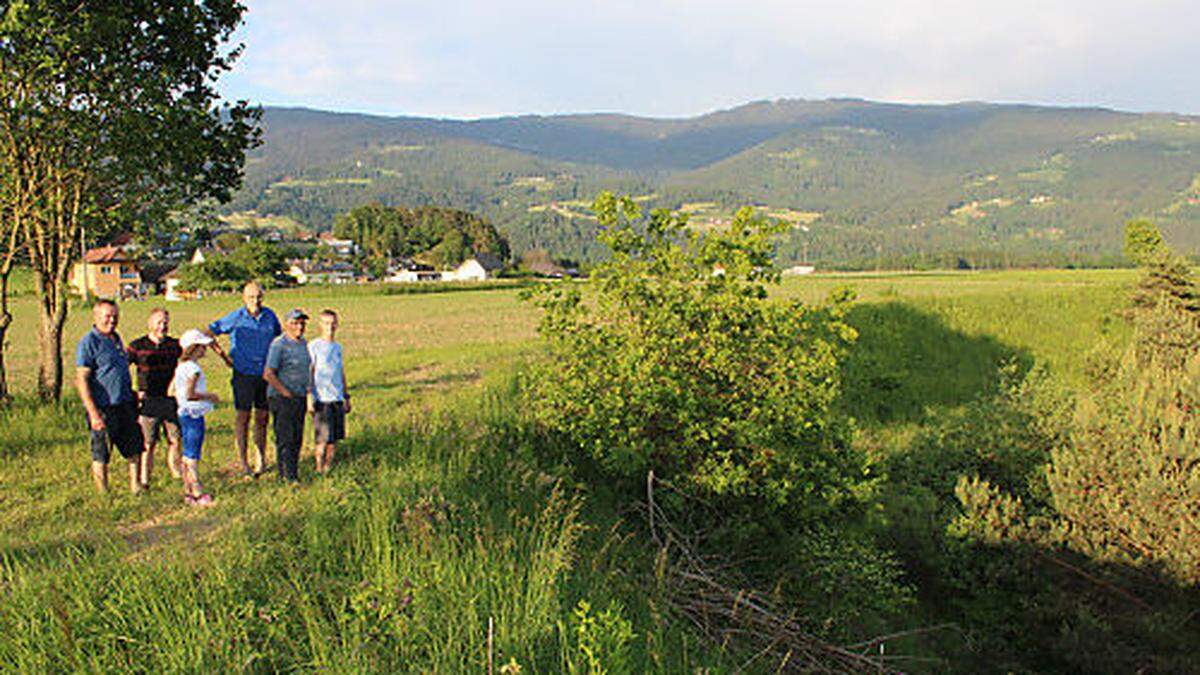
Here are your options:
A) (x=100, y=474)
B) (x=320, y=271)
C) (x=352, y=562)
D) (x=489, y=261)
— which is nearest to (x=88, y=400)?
(x=100, y=474)

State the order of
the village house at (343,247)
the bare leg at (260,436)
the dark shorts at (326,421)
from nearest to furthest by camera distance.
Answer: the dark shorts at (326,421)
the bare leg at (260,436)
the village house at (343,247)

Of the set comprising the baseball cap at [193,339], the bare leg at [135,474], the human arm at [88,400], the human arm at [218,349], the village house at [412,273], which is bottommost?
Result: the village house at [412,273]

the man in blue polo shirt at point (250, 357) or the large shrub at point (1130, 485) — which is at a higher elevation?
the man in blue polo shirt at point (250, 357)

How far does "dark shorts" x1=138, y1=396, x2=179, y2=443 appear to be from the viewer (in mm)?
7738

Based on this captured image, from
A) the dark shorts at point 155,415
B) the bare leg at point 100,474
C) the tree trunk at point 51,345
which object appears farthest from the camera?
the tree trunk at point 51,345

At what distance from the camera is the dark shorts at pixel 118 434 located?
734 centimetres

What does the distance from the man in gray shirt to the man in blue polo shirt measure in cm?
61

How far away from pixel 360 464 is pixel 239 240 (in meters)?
134

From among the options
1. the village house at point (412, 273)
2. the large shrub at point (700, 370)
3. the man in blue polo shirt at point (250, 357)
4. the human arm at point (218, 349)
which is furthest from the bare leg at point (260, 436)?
the village house at point (412, 273)

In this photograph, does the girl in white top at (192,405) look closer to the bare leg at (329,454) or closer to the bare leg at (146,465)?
the bare leg at (146,465)

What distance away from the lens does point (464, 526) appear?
565 cm

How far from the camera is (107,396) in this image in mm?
7391

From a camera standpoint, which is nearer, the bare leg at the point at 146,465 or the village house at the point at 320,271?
the bare leg at the point at 146,465

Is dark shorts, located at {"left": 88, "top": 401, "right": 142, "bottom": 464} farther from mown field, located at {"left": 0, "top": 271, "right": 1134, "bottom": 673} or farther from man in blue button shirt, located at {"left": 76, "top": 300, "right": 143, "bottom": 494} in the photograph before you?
mown field, located at {"left": 0, "top": 271, "right": 1134, "bottom": 673}
